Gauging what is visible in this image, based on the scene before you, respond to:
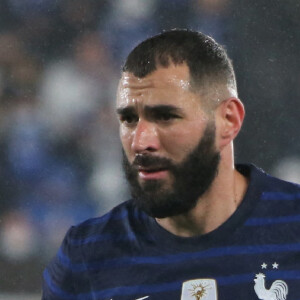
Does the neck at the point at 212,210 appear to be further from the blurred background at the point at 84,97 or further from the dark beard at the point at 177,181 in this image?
the blurred background at the point at 84,97

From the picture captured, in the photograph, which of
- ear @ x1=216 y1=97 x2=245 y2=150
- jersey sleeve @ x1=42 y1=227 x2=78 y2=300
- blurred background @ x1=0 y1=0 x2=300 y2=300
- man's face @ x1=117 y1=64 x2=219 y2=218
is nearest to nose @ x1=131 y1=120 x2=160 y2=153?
man's face @ x1=117 y1=64 x2=219 y2=218

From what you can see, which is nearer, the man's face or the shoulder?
the man's face

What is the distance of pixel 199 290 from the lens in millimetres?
1050

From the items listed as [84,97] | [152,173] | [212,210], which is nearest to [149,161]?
[152,173]

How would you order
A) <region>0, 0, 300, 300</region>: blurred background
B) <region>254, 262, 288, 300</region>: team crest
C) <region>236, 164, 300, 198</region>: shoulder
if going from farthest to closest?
<region>0, 0, 300, 300</region>: blurred background → <region>236, 164, 300, 198</region>: shoulder → <region>254, 262, 288, 300</region>: team crest

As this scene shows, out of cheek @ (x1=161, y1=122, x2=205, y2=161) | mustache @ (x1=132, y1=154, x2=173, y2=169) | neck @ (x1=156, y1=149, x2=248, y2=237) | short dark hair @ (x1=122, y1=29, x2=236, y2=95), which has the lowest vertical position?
neck @ (x1=156, y1=149, x2=248, y2=237)

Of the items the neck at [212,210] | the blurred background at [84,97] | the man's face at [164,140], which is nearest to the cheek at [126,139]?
the man's face at [164,140]

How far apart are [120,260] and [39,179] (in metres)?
1.18

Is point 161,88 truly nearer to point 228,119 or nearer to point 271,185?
point 228,119

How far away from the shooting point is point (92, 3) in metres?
2.40

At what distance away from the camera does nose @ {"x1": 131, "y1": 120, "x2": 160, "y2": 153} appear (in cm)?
103

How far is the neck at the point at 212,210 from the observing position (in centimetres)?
111

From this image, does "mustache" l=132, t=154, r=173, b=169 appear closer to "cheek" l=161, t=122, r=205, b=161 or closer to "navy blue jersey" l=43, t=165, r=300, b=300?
"cheek" l=161, t=122, r=205, b=161

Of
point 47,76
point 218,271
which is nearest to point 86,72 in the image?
point 47,76
